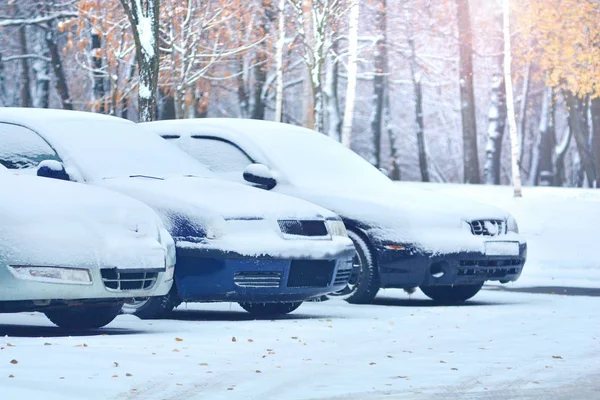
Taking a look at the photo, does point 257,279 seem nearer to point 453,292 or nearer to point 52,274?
point 52,274

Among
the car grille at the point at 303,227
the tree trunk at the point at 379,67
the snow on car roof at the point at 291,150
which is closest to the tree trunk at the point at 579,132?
the tree trunk at the point at 379,67

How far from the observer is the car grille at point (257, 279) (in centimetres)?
1130

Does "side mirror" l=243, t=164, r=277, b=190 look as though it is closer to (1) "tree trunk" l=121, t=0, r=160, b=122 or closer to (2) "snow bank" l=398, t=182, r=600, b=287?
(2) "snow bank" l=398, t=182, r=600, b=287

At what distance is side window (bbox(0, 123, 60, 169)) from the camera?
11.4 m

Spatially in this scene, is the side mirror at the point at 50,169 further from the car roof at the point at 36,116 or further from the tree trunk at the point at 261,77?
the tree trunk at the point at 261,77

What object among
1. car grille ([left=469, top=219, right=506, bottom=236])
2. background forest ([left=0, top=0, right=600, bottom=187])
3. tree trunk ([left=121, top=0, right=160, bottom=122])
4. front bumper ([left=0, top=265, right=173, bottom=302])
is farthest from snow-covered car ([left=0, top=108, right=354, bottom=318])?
background forest ([left=0, top=0, right=600, bottom=187])

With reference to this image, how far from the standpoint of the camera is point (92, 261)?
9.80 m

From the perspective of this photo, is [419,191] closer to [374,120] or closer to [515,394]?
[515,394]

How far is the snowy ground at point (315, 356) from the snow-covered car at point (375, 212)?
0.54 meters

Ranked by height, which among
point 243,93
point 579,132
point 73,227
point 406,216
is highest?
point 73,227

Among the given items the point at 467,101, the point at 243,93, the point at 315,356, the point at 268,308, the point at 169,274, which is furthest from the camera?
the point at 243,93

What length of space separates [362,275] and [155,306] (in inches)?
98.3

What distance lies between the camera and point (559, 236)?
828 inches

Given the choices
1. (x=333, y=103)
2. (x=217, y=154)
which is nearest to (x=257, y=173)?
(x=217, y=154)
